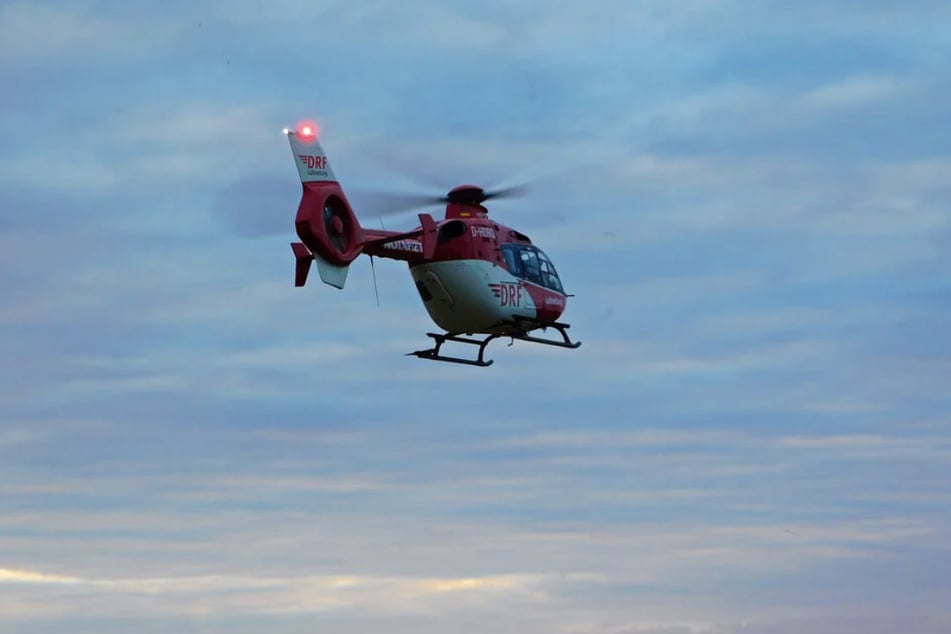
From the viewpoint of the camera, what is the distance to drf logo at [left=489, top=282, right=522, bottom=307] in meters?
76.1

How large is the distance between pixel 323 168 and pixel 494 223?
10.3 m

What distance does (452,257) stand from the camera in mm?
75375

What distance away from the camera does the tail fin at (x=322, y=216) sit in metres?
68.8

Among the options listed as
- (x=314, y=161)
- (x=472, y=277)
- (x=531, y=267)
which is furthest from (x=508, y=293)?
(x=314, y=161)

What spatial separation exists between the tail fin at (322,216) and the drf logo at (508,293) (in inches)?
291

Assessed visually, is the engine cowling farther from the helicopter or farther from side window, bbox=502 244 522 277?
side window, bbox=502 244 522 277

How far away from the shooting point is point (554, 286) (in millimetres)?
80562

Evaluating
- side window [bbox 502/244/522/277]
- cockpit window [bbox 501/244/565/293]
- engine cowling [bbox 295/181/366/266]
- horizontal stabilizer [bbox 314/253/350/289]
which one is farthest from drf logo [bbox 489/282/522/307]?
horizontal stabilizer [bbox 314/253/350/289]

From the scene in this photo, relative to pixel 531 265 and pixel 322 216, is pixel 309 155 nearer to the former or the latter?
pixel 322 216

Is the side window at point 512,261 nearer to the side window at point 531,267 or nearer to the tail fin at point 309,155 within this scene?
the side window at point 531,267

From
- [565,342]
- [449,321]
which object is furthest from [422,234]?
[565,342]

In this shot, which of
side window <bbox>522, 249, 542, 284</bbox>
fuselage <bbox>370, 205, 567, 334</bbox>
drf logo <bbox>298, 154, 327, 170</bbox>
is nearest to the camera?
drf logo <bbox>298, 154, 327, 170</bbox>

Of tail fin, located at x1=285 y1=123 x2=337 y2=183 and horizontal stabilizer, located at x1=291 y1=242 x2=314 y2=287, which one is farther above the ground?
tail fin, located at x1=285 y1=123 x2=337 y2=183

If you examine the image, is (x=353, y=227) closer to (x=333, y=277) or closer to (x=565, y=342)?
(x=333, y=277)
